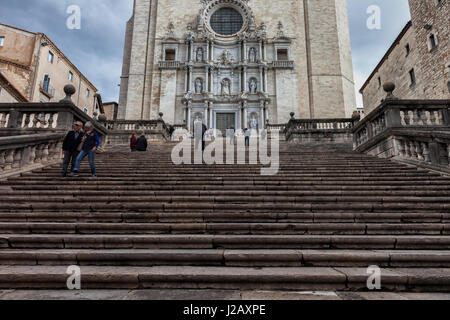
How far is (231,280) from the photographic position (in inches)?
104

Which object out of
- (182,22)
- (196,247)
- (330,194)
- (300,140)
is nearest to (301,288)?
(196,247)

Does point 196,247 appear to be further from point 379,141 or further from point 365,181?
point 379,141

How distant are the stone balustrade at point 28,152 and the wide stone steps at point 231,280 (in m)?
4.85

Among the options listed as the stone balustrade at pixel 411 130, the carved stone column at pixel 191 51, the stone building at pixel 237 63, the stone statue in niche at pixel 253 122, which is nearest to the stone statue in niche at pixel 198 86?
the stone building at pixel 237 63

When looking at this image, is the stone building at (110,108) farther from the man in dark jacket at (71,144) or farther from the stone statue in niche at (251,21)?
the man in dark jacket at (71,144)

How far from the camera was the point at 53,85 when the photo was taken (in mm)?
25406

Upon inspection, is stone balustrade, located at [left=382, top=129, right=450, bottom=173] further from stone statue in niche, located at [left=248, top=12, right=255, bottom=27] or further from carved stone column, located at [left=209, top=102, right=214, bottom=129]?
stone statue in niche, located at [left=248, top=12, right=255, bottom=27]

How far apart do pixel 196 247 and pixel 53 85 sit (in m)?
27.9

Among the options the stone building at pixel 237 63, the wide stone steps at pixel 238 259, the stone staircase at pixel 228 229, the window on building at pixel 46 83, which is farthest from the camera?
the stone building at pixel 237 63

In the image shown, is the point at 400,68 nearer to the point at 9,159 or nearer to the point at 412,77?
the point at 412,77

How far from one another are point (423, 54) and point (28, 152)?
69.1 ft

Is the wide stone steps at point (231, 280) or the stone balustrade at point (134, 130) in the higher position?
the stone balustrade at point (134, 130)

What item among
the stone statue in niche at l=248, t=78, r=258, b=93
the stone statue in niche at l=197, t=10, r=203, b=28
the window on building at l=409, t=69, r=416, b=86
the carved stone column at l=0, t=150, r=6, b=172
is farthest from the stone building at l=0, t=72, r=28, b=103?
the window on building at l=409, t=69, r=416, b=86

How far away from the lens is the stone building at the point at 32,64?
854 inches
